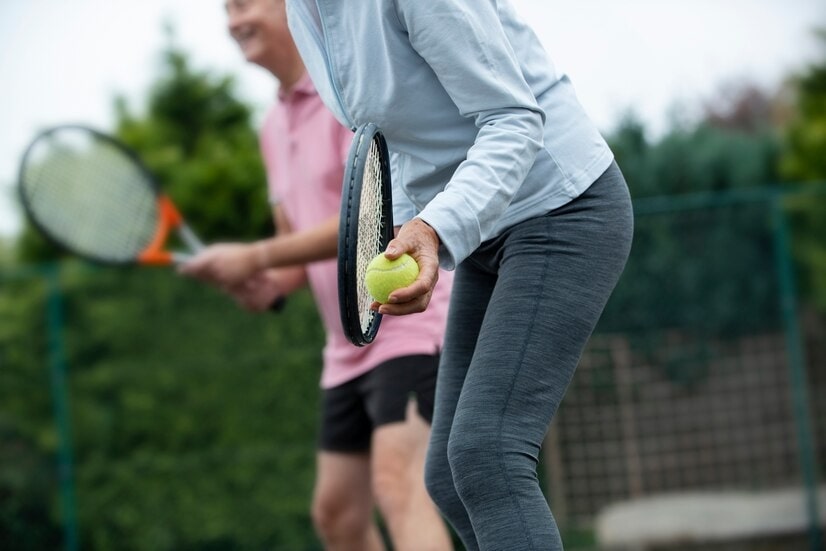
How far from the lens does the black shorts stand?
10.8 feet

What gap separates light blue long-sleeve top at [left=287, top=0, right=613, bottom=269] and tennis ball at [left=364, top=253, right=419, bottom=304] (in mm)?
83

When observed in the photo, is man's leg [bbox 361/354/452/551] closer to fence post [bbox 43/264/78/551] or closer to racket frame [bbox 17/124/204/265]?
racket frame [bbox 17/124/204/265]

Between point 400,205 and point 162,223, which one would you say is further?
point 162,223

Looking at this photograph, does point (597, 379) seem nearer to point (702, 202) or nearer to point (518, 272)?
point (702, 202)

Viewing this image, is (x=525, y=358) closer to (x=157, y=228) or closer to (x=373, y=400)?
(x=373, y=400)

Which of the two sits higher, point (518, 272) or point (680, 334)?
point (518, 272)

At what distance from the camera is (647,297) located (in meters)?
5.73

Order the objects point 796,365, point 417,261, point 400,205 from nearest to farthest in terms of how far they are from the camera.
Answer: point 417,261 < point 400,205 < point 796,365

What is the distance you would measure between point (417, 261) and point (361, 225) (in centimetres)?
15

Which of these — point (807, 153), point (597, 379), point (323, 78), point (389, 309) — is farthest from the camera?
point (807, 153)

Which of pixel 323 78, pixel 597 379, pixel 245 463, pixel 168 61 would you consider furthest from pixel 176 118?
pixel 323 78

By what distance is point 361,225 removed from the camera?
1.96m

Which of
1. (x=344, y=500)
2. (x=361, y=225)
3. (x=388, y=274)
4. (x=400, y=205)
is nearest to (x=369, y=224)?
(x=361, y=225)

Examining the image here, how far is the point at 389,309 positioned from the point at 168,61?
16.6 feet
